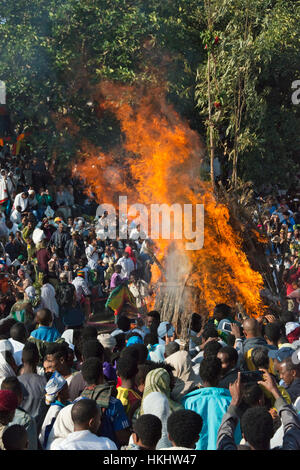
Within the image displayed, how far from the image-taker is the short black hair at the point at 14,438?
429 cm

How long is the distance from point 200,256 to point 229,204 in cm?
93

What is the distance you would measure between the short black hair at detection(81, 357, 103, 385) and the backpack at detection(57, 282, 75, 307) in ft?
25.0

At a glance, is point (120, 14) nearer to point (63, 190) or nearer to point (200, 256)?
point (63, 190)

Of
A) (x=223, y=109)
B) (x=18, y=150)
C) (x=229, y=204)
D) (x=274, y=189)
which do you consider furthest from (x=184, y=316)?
(x=274, y=189)

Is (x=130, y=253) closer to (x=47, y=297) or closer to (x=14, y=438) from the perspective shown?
(x=47, y=297)

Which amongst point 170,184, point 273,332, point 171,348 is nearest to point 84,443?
point 171,348

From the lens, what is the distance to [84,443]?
4.25 meters

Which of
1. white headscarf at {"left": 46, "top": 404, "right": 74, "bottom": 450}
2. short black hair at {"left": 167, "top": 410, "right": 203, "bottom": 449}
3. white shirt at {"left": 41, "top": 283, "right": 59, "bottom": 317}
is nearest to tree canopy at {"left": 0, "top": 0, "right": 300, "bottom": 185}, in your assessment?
white shirt at {"left": 41, "top": 283, "right": 59, "bottom": 317}

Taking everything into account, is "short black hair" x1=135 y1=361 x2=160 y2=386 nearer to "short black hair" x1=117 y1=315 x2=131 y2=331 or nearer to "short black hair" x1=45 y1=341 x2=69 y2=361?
"short black hair" x1=45 y1=341 x2=69 y2=361

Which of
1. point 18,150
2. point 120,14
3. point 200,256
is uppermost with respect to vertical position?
point 120,14

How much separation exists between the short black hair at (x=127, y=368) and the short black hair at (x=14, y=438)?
137cm

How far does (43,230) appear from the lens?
53.3 ft

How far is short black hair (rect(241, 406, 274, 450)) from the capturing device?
4172 millimetres

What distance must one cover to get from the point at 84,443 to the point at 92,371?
46.1 inches
